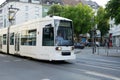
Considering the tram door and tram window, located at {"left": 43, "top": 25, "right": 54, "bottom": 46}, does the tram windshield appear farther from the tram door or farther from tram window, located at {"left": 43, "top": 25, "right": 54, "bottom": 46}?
the tram door

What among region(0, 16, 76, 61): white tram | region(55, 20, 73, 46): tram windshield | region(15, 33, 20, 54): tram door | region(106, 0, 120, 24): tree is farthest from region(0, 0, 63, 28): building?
region(55, 20, 73, 46): tram windshield

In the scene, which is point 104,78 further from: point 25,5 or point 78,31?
point 25,5

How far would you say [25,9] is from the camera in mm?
94562

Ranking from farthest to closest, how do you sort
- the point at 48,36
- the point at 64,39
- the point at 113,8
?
the point at 113,8, the point at 48,36, the point at 64,39

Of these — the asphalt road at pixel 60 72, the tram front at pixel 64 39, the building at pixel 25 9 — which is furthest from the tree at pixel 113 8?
the building at pixel 25 9

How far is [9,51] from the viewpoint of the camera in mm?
31031

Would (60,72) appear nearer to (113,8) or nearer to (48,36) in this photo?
(48,36)

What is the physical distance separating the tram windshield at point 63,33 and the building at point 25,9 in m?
70.9

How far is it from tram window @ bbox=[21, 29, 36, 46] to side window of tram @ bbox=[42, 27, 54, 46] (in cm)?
204

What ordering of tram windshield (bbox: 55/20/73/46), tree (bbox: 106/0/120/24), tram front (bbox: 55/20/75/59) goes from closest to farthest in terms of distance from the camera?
tram front (bbox: 55/20/75/59)
tram windshield (bbox: 55/20/73/46)
tree (bbox: 106/0/120/24)

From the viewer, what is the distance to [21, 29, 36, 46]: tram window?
74.8 ft

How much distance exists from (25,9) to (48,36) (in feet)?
247

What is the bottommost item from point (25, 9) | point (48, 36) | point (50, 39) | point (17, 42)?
point (17, 42)

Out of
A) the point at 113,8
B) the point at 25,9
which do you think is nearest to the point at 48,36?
the point at 113,8
